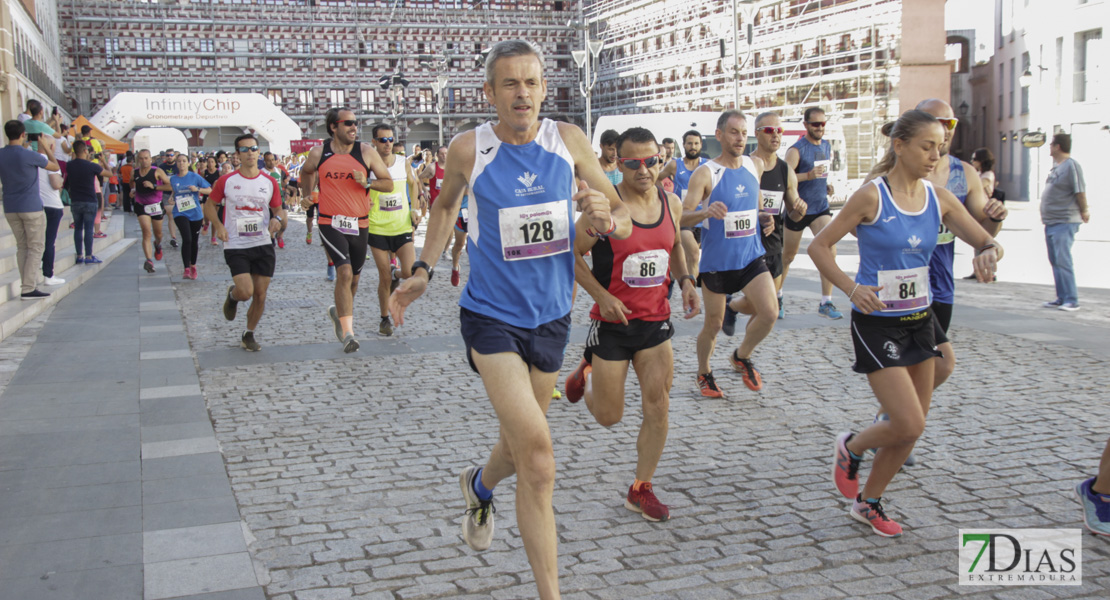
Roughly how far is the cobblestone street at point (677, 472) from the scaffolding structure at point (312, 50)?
73.2 metres

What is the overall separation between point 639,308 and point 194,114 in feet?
126

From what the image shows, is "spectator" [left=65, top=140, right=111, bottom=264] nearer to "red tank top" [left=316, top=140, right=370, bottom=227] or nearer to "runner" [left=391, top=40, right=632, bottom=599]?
"red tank top" [left=316, top=140, right=370, bottom=227]

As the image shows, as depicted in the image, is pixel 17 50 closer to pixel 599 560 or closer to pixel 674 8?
pixel 674 8

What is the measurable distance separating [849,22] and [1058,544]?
4649 cm

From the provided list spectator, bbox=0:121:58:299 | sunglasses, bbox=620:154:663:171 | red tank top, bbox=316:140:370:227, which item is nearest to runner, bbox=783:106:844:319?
red tank top, bbox=316:140:370:227

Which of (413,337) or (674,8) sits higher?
(674,8)

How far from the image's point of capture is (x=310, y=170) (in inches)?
359

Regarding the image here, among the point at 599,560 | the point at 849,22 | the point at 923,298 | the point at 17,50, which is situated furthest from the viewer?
the point at 849,22

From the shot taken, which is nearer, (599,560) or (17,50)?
(599,560)

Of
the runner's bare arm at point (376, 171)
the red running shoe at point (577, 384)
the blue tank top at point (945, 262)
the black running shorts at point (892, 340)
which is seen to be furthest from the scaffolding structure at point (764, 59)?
the black running shorts at point (892, 340)

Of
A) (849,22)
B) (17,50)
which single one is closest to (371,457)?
(17,50)

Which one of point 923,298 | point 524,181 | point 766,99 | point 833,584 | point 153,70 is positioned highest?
point 153,70

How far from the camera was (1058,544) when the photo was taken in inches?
159

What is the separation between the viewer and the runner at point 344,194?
29.1 feet
